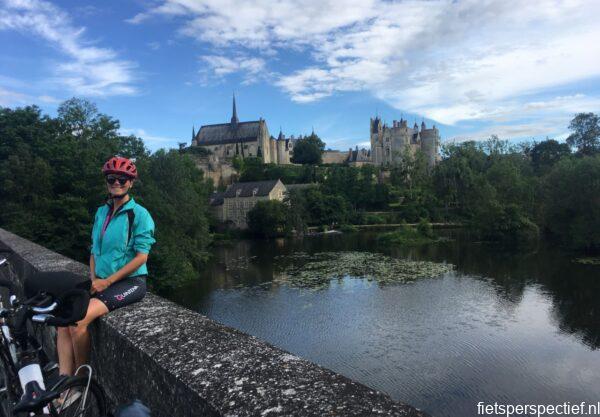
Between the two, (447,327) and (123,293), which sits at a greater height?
(123,293)

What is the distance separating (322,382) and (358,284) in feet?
81.8

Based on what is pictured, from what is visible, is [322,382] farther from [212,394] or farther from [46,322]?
[46,322]

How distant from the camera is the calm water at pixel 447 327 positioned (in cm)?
1373

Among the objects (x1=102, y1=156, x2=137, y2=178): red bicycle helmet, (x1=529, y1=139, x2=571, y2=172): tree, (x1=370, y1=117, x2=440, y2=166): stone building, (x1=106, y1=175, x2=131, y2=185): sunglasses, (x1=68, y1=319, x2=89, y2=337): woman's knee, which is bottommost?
(x1=68, y1=319, x2=89, y2=337): woman's knee

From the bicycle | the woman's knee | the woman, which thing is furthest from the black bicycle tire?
the woman

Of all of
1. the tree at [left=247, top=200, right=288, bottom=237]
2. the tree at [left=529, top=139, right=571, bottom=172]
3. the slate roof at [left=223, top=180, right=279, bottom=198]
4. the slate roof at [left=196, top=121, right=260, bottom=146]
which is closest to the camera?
the tree at [left=247, top=200, right=288, bottom=237]

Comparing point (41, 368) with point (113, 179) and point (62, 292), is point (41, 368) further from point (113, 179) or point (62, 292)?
point (113, 179)

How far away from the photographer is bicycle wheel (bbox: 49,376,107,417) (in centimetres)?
222

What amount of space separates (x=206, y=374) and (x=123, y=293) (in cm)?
161

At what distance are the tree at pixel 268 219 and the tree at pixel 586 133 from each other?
45762mm

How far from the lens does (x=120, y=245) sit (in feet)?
11.6

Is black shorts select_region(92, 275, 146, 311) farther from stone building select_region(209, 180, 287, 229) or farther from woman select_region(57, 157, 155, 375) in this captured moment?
stone building select_region(209, 180, 287, 229)

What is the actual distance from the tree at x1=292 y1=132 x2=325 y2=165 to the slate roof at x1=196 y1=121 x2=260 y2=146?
989cm

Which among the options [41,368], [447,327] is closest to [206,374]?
[41,368]
